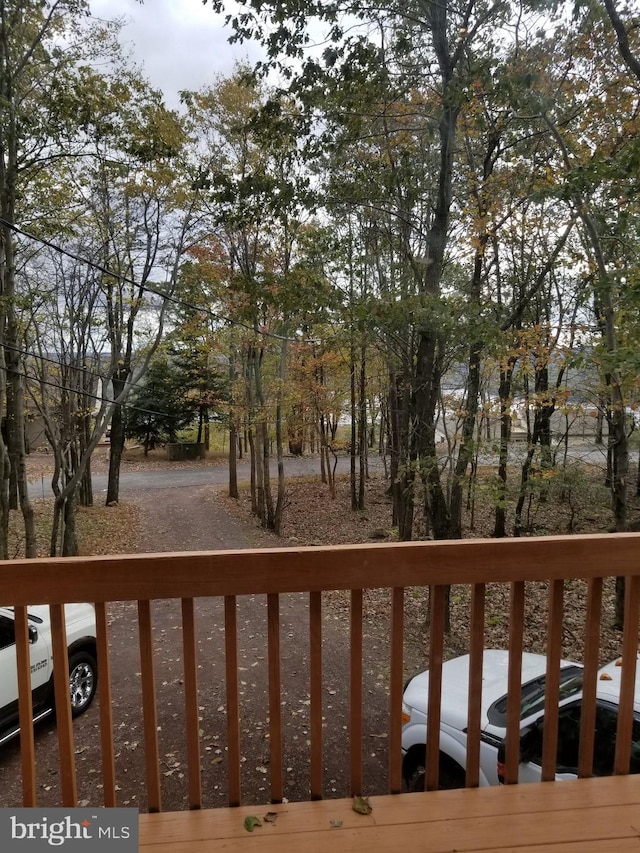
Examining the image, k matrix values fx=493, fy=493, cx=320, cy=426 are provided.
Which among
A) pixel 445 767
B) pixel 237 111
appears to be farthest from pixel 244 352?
pixel 445 767

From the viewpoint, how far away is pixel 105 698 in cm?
117

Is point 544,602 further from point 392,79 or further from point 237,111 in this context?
point 237,111

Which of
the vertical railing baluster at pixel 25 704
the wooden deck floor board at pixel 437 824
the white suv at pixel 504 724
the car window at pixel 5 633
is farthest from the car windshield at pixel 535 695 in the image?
the car window at pixel 5 633

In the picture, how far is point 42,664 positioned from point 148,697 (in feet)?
8.04

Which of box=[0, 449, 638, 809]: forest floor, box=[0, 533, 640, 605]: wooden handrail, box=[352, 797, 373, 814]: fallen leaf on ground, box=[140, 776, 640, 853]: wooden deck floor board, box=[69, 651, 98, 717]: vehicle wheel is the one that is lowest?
box=[0, 449, 638, 809]: forest floor

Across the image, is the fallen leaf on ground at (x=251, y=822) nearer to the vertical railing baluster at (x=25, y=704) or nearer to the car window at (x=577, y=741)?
the vertical railing baluster at (x=25, y=704)

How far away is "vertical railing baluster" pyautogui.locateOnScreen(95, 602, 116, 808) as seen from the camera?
1.17 meters

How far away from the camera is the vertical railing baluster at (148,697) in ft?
3.90

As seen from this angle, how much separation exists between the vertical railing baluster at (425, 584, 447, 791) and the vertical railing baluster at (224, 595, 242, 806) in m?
0.50

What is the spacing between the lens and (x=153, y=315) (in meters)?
8.67

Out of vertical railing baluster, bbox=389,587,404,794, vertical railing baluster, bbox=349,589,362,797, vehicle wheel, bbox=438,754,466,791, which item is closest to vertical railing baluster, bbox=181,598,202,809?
vertical railing baluster, bbox=349,589,362,797

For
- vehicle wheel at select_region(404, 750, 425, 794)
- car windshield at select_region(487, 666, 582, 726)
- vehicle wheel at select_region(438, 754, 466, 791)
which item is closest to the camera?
car windshield at select_region(487, 666, 582, 726)

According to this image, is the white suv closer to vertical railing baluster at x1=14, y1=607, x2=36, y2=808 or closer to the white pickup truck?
vertical railing baluster at x1=14, y1=607, x2=36, y2=808

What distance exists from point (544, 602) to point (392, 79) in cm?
606
